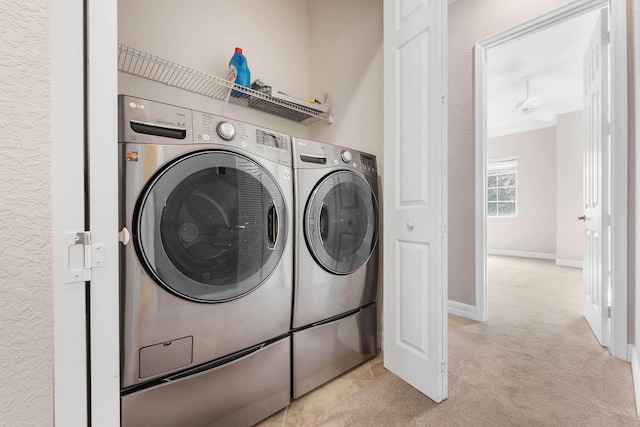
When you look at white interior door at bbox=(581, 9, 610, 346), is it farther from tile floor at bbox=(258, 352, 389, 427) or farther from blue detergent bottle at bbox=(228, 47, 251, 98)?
blue detergent bottle at bbox=(228, 47, 251, 98)

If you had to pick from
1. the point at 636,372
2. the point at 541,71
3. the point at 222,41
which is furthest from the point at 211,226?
the point at 541,71

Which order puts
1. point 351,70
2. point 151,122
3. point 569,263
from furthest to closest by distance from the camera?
point 569,263 < point 351,70 < point 151,122

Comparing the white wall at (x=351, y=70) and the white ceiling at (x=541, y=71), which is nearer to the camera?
the white wall at (x=351, y=70)

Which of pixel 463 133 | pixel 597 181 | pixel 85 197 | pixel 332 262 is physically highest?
pixel 463 133

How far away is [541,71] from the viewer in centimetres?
364

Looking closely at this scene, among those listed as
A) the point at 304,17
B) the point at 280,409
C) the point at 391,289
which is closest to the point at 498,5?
the point at 304,17

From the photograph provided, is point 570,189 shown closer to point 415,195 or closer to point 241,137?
point 415,195

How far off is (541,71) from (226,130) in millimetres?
4502

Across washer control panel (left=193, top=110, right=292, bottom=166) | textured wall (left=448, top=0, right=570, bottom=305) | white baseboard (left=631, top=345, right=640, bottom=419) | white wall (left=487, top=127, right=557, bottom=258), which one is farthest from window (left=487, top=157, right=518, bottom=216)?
washer control panel (left=193, top=110, right=292, bottom=166)

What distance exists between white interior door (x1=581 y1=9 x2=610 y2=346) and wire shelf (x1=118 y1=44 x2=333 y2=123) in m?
1.96

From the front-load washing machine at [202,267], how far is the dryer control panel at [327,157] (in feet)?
0.27

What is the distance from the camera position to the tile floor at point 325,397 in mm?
1233

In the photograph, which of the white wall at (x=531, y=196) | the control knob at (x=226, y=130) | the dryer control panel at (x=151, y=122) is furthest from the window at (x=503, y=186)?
the dryer control panel at (x=151, y=122)

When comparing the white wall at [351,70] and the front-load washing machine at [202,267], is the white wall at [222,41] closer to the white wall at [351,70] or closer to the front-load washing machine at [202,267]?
the white wall at [351,70]
